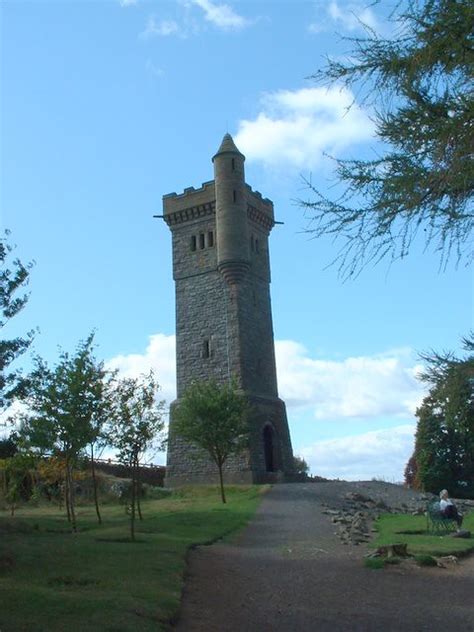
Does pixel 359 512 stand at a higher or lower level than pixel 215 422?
lower

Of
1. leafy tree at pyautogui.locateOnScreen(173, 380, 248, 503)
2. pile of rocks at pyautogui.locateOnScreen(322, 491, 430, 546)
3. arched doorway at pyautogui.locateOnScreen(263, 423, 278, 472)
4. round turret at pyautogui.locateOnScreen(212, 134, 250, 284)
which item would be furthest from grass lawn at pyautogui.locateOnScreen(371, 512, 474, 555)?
round turret at pyautogui.locateOnScreen(212, 134, 250, 284)

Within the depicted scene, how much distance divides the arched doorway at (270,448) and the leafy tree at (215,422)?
26.2 feet

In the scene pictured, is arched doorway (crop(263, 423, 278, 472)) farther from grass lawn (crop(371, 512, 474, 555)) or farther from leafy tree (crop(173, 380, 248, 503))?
grass lawn (crop(371, 512, 474, 555))

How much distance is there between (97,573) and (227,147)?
3491 cm

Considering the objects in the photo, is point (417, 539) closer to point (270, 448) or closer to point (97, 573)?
point (97, 573)

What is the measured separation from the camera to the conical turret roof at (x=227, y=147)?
42.2m

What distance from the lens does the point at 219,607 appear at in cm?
978

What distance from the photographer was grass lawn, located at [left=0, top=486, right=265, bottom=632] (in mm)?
7793

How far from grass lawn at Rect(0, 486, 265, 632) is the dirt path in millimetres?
520

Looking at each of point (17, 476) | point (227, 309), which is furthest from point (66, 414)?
point (227, 309)

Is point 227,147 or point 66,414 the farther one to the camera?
point 227,147

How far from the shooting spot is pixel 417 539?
1705 centimetres

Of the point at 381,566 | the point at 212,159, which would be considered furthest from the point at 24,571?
the point at 212,159

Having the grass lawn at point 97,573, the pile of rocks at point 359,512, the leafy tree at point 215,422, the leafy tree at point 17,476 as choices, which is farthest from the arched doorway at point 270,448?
the grass lawn at point 97,573
